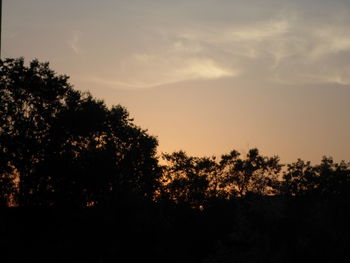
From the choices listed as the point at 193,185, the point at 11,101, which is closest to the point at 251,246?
the point at 11,101

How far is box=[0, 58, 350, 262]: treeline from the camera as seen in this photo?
1938 cm

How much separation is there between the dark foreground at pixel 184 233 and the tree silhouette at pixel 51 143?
325 cm

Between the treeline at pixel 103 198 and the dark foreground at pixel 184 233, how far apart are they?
66 mm

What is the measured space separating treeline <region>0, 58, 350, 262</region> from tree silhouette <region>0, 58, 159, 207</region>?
0.11 m

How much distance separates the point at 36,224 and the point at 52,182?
216 inches

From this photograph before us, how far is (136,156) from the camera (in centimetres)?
6147

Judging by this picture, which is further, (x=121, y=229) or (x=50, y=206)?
(x=50, y=206)

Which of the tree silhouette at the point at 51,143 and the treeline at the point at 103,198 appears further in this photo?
the tree silhouette at the point at 51,143

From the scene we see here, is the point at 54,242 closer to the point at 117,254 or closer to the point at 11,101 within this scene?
the point at 117,254

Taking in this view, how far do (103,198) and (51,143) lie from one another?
8.74 m

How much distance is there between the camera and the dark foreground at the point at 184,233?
17.6 m

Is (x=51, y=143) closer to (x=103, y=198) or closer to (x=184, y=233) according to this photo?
(x=103, y=198)

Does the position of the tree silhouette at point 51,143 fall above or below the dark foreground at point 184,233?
above

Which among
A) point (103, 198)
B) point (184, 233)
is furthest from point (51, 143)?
point (184, 233)
